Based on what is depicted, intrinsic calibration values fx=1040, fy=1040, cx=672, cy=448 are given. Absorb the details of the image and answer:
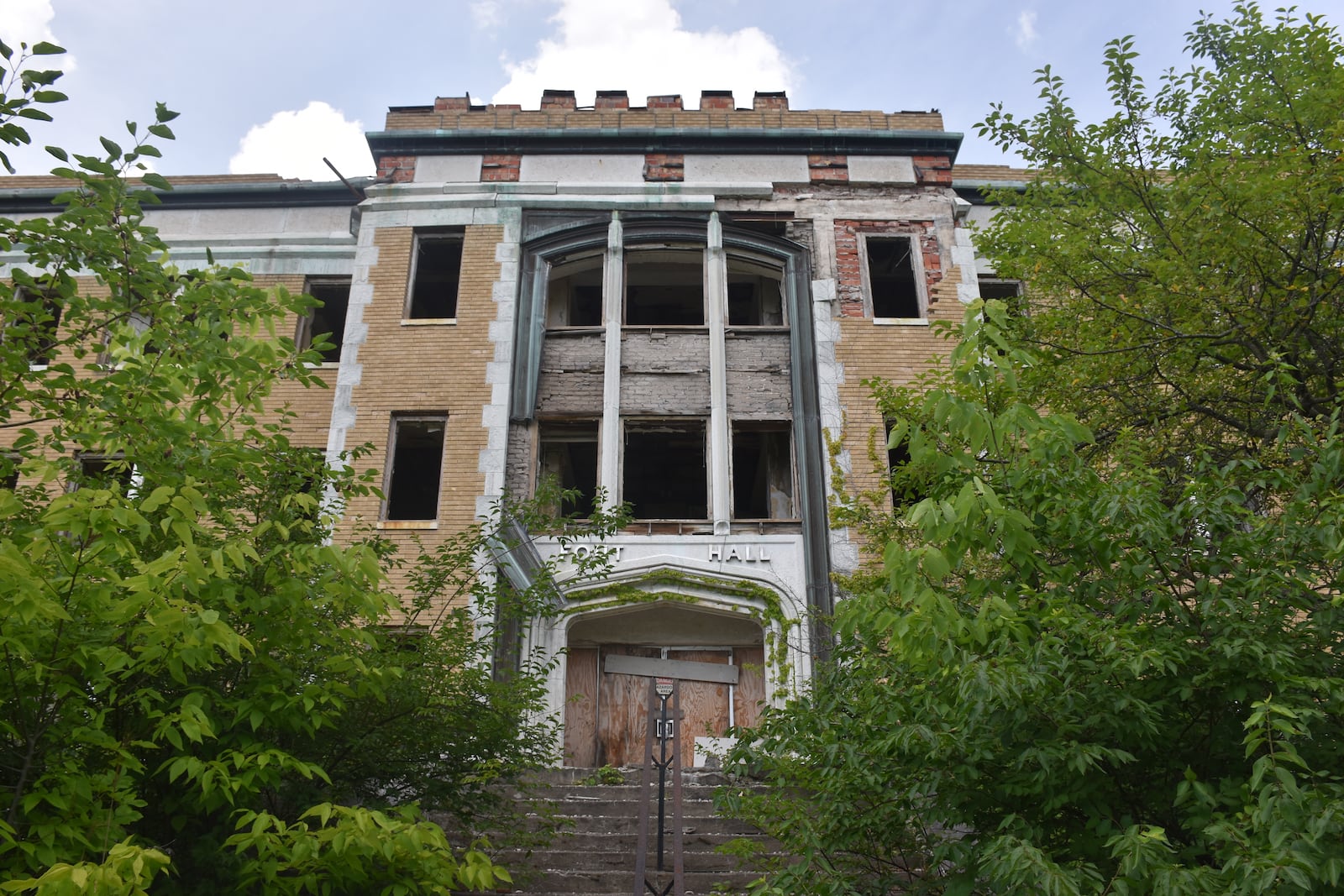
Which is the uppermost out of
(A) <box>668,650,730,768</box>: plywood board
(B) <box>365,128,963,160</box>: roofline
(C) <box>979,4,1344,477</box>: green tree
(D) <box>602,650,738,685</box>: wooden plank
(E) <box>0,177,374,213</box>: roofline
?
(B) <box>365,128,963,160</box>: roofline

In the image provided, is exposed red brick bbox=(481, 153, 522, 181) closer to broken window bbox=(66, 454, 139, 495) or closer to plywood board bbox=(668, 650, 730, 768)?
plywood board bbox=(668, 650, 730, 768)

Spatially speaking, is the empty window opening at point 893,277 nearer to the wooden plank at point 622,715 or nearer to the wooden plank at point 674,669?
the wooden plank at point 622,715

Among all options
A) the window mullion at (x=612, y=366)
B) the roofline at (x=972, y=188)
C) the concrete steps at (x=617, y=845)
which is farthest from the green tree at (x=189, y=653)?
the roofline at (x=972, y=188)

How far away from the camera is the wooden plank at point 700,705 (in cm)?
1405

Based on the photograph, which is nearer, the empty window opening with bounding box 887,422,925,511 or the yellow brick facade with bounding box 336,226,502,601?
the empty window opening with bounding box 887,422,925,511

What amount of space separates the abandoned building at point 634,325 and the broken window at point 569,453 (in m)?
0.05

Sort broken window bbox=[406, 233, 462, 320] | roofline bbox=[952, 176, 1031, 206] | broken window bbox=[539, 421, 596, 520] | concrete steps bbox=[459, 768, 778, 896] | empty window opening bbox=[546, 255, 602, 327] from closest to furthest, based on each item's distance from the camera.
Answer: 1. concrete steps bbox=[459, 768, 778, 896]
2. broken window bbox=[539, 421, 596, 520]
3. empty window opening bbox=[546, 255, 602, 327]
4. broken window bbox=[406, 233, 462, 320]
5. roofline bbox=[952, 176, 1031, 206]

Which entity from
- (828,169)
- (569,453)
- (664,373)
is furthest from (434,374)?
(828,169)

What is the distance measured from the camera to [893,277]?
17656mm

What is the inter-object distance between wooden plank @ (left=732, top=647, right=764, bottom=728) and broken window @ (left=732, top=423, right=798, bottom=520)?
1.93 metres

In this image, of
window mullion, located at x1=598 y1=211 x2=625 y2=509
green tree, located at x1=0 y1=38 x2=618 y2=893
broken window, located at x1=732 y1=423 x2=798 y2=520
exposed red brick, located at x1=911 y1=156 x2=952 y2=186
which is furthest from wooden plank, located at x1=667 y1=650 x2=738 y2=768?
exposed red brick, located at x1=911 y1=156 x2=952 y2=186

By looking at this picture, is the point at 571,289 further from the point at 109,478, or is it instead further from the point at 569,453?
the point at 109,478

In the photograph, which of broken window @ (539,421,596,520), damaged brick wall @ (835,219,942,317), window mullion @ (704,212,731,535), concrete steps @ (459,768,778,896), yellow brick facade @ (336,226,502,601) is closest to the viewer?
concrete steps @ (459,768,778,896)

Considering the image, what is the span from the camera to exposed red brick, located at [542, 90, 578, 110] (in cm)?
1805
